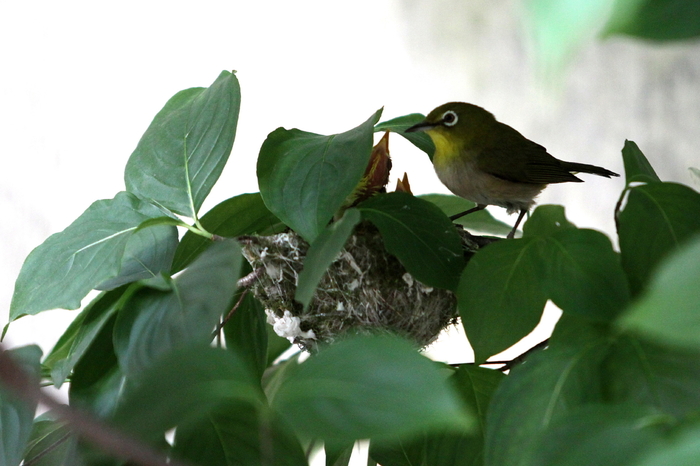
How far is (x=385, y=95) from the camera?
6.34ft

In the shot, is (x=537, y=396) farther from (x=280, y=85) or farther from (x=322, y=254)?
(x=280, y=85)

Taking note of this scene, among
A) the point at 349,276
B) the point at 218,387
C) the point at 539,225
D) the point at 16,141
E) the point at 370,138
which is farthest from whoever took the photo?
the point at 16,141

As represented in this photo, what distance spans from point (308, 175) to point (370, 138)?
6 centimetres

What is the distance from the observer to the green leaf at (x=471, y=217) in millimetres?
899

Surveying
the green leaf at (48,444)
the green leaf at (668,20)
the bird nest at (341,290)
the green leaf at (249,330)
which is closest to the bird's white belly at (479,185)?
the bird nest at (341,290)

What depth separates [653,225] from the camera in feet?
1.36

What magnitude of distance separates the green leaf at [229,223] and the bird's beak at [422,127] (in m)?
0.20

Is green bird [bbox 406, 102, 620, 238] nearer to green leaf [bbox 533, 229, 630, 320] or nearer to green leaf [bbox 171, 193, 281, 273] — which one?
green leaf [bbox 171, 193, 281, 273]

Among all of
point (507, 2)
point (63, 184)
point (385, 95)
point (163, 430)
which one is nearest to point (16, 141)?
point (63, 184)

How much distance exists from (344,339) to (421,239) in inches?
4.1

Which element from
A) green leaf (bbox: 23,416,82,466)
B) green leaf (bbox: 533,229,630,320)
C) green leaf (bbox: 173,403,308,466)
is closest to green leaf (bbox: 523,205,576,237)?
green leaf (bbox: 533,229,630,320)

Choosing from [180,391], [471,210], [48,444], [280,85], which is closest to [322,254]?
[180,391]

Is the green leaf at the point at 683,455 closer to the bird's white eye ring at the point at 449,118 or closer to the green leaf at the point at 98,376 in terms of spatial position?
the green leaf at the point at 98,376

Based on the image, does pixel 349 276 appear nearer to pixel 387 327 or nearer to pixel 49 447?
pixel 387 327
